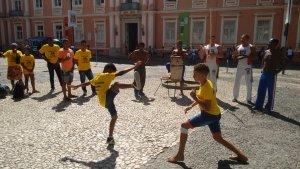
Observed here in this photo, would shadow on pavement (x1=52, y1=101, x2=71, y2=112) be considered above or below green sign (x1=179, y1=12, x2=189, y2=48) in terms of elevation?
below

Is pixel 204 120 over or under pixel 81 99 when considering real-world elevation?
over

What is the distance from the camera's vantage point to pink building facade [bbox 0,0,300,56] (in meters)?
25.4

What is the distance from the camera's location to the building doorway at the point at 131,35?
107 ft

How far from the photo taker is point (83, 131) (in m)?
6.11

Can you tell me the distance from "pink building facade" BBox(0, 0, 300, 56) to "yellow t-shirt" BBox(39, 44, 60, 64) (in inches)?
393

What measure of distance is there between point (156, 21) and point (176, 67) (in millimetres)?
21562

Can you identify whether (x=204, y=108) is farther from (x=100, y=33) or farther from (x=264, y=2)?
(x=100, y=33)

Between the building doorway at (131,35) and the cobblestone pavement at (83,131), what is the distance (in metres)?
23.5

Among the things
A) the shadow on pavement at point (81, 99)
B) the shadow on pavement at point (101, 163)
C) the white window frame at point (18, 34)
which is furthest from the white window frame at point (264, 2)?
the white window frame at point (18, 34)

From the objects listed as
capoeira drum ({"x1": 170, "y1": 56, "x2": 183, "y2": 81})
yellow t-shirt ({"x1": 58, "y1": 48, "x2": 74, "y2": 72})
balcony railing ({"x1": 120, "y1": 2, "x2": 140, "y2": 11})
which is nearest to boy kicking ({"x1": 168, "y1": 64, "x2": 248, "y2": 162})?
capoeira drum ({"x1": 170, "y1": 56, "x2": 183, "y2": 81})

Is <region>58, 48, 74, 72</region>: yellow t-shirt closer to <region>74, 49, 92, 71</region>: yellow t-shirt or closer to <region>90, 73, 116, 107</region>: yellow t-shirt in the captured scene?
<region>74, 49, 92, 71</region>: yellow t-shirt

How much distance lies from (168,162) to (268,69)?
4.17 m

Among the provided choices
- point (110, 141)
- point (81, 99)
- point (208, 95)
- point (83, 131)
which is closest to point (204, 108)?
point (208, 95)

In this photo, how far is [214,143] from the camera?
5430 mm
